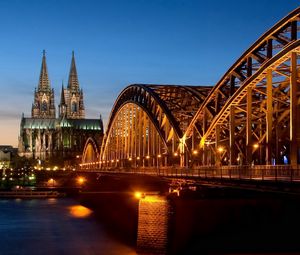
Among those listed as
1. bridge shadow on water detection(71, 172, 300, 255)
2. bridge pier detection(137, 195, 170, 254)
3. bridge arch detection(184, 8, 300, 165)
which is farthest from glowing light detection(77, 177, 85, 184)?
bridge shadow on water detection(71, 172, 300, 255)

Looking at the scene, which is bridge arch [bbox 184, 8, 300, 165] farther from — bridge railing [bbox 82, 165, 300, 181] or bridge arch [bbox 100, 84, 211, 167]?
bridge arch [bbox 100, 84, 211, 167]

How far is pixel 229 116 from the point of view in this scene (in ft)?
191

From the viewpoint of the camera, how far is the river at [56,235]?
51.7 metres

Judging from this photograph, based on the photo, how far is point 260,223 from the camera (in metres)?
45.7

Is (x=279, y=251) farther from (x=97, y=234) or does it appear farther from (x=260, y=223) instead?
(x=97, y=234)

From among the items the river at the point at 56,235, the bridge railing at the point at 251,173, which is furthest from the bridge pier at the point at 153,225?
the bridge railing at the point at 251,173

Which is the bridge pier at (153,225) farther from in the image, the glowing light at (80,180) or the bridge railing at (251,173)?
the glowing light at (80,180)

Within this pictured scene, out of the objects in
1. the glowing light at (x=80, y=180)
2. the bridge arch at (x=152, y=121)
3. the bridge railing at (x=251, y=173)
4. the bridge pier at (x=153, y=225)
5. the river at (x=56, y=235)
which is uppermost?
the bridge arch at (x=152, y=121)

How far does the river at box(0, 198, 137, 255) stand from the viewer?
51.7m

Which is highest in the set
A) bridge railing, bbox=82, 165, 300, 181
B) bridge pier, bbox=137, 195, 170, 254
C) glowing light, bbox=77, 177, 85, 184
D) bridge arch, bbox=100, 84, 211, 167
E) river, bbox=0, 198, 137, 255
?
bridge arch, bbox=100, 84, 211, 167

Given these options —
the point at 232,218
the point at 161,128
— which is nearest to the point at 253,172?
the point at 232,218

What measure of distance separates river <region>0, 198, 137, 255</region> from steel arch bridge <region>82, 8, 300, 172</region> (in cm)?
1243

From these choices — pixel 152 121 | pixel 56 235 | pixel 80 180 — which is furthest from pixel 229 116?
pixel 80 180

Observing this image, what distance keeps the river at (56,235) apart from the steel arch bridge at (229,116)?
12.4 meters
